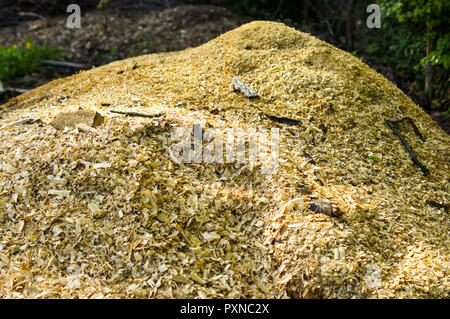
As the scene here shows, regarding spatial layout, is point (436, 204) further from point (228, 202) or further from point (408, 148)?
point (228, 202)

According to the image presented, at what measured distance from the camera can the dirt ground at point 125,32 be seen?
20.6 ft

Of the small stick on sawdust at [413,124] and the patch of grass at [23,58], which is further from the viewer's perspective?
the patch of grass at [23,58]

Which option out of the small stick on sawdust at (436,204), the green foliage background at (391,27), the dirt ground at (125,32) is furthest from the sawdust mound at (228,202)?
the dirt ground at (125,32)

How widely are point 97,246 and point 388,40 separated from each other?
628 centimetres

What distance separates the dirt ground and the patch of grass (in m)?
0.16

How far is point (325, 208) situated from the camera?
2416 mm

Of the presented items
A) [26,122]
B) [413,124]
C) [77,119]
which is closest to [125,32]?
[26,122]

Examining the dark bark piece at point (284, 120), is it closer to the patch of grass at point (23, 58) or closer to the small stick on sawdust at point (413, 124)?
the small stick on sawdust at point (413, 124)

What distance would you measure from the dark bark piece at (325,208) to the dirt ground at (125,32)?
13.2ft

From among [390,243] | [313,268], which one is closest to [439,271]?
[390,243]

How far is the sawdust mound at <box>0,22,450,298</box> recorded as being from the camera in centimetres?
212

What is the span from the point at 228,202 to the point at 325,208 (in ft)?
2.19

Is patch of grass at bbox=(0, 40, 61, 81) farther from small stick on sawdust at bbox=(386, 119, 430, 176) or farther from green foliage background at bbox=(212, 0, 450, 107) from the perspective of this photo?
small stick on sawdust at bbox=(386, 119, 430, 176)
